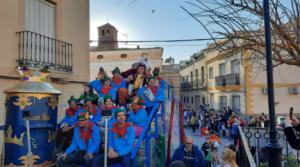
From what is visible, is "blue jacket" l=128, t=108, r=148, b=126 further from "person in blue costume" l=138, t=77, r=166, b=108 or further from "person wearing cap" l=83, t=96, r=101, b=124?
"person wearing cap" l=83, t=96, r=101, b=124

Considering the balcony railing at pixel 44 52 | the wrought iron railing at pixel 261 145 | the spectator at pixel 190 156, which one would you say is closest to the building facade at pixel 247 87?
the wrought iron railing at pixel 261 145

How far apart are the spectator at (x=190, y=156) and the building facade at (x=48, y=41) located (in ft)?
11.7

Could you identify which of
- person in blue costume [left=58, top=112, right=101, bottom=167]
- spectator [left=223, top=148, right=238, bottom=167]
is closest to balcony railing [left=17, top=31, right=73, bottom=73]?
person in blue costume [left=58, top=112, right=101, bottom=167]

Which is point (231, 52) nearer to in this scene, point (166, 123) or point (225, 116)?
point (166, 123)

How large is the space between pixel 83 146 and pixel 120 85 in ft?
7.45

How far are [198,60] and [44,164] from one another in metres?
31.3

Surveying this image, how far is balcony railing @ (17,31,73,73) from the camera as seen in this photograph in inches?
298

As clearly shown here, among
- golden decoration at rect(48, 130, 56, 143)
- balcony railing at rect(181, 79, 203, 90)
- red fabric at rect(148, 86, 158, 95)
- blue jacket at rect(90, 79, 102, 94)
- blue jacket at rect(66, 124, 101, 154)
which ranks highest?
balcony railing at rect(181, 79, 203, 90)

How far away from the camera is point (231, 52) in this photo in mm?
5434

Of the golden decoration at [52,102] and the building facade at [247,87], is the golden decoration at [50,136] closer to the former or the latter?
the golden decoration at [52,102]

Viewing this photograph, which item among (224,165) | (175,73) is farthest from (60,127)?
(175,73)

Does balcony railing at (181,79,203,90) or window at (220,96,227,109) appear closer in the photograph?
window at (220,96,227,109)

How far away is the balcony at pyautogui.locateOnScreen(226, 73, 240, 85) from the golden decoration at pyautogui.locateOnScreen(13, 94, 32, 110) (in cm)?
2062

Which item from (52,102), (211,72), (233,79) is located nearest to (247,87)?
(233,79)
